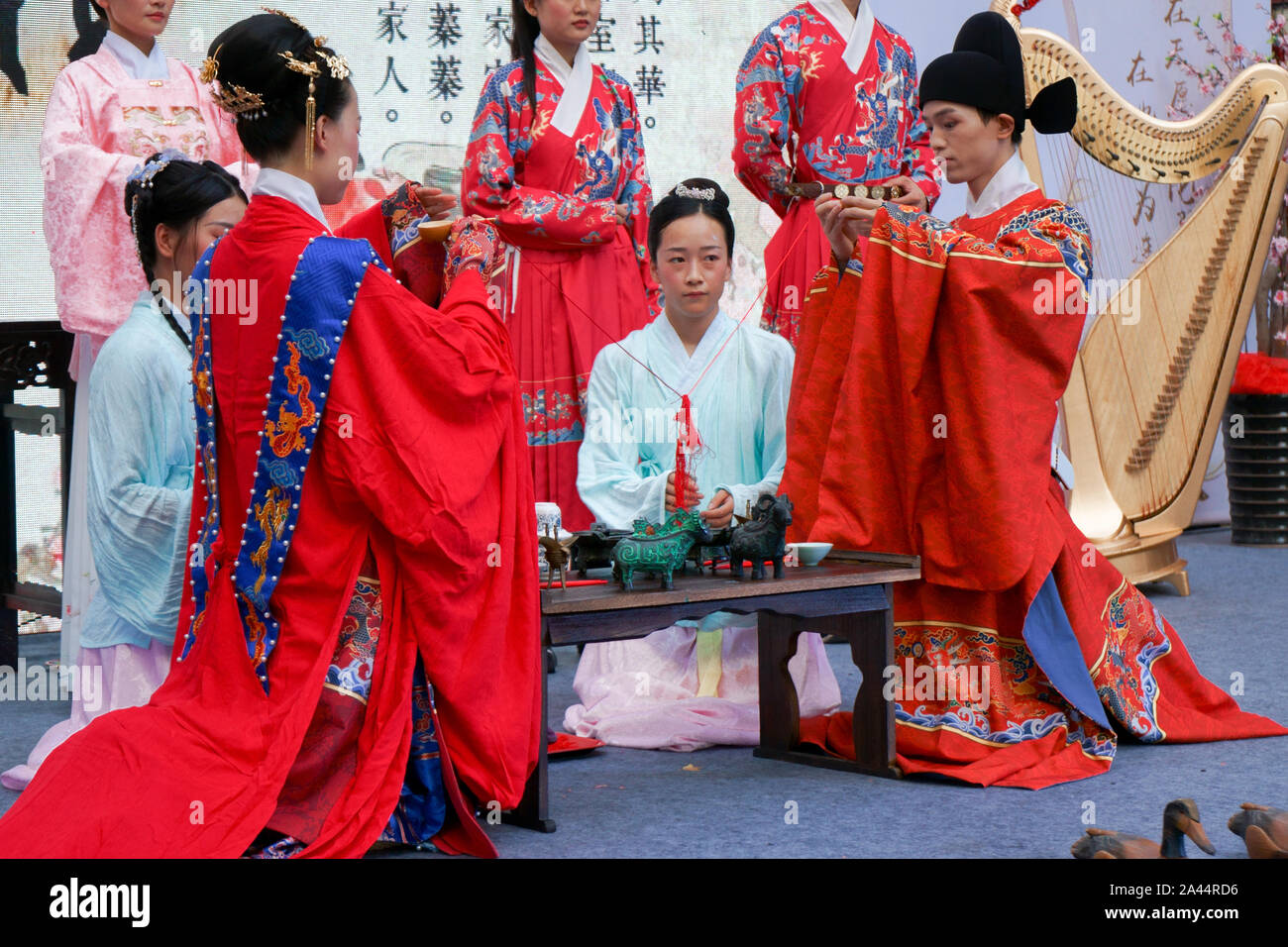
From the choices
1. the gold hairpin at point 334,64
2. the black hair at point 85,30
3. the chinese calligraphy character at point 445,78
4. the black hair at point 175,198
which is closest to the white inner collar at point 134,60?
the black hair at point 175,198

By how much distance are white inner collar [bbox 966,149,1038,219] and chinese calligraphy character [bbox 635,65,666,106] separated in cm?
233

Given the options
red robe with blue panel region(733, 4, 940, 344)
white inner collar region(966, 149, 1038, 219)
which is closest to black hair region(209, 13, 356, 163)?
white inner collar region(966, 149, 1038, 219)

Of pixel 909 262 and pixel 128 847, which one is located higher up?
pixel 909 262

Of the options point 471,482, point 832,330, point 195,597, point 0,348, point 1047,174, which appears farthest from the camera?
point 1047,174

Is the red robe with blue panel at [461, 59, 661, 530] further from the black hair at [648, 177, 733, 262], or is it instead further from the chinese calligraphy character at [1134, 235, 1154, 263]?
the chinese calligraphy character at [1134, 235, 1154, 263]

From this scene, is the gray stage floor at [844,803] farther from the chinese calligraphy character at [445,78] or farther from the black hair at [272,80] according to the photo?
the chinese calligraphy character at [445,78]

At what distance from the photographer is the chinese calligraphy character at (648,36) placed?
5.19m

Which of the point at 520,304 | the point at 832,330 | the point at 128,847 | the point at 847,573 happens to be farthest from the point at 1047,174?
the point at 128,847

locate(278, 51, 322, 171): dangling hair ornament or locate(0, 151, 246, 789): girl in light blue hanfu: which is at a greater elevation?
locate(278, 51, 322, 171): dangling hair ornament

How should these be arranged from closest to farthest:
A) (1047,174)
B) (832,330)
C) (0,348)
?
(832,330), (0,348), (1047,174)

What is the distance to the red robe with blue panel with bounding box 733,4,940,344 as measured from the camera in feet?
13.2

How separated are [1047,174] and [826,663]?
3.43 meters
